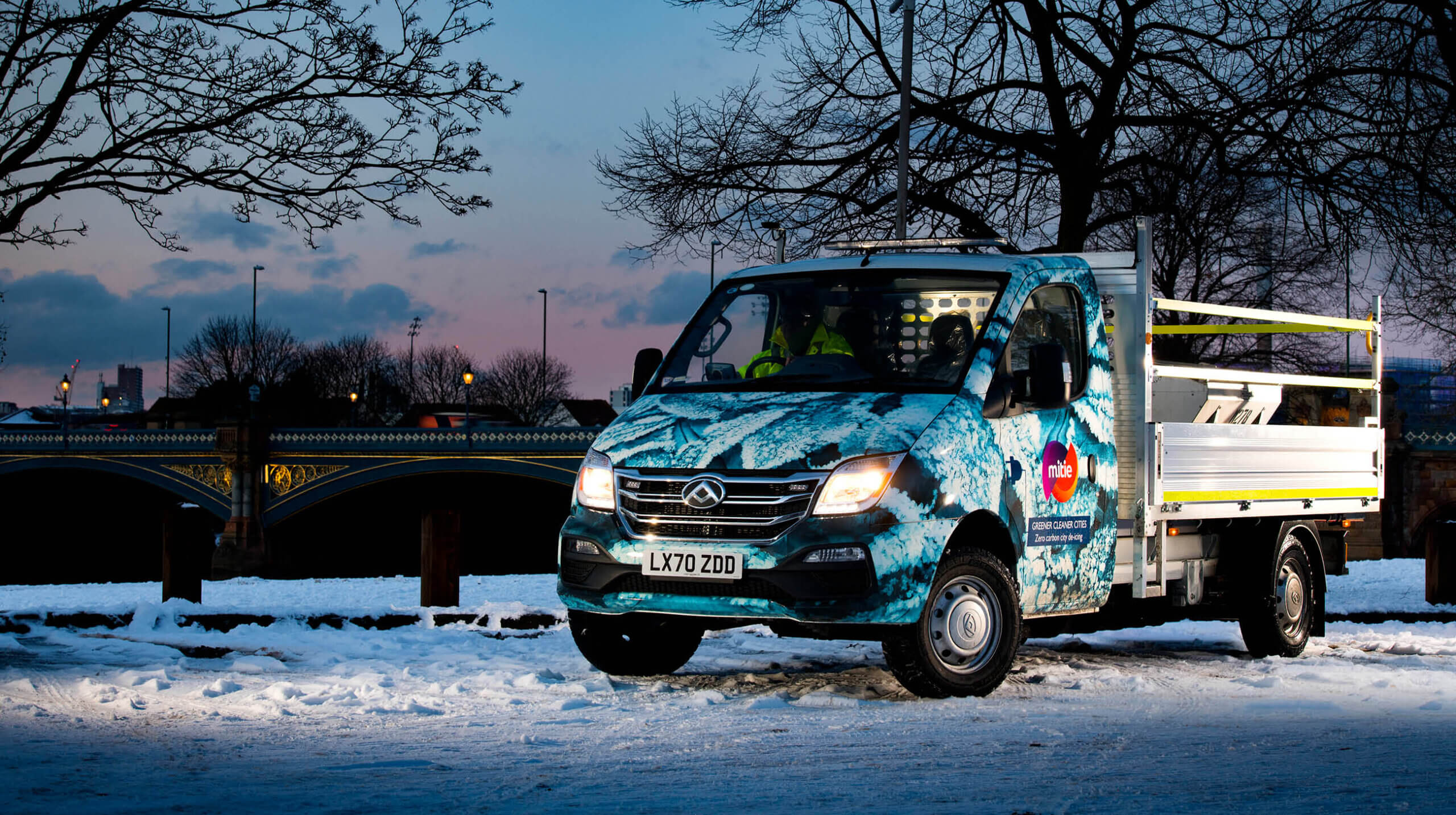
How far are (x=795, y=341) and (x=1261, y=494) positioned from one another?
3212 mm

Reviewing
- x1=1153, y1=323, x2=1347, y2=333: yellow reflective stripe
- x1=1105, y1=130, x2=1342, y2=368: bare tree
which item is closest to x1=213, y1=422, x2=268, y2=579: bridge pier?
x1=1105, y1=130, x2=1342, y2=368: bare tree

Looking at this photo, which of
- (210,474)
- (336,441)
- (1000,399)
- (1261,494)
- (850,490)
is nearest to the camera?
(850,490)

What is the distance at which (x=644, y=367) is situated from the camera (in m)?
8.16

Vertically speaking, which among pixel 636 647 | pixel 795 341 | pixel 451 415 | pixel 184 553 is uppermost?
pixel 451 415

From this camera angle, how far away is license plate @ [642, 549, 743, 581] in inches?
260

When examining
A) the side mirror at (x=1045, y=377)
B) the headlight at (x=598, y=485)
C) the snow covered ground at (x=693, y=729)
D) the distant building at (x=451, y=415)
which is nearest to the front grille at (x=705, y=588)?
the headlight at (x=598, y=485)

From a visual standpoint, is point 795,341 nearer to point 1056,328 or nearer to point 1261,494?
point 1056,328

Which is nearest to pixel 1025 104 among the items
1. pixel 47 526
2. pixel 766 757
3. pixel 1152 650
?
pixel 1152 650

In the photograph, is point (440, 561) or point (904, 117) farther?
point (904, 117)

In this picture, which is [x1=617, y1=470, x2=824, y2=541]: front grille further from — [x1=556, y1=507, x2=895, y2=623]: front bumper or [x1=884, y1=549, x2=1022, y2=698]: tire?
[x1=884, y1=549, x2=1022, y2=698]: tire

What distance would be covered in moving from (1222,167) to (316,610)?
37.7ft

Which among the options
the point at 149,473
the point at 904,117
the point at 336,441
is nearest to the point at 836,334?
the point at 904,117

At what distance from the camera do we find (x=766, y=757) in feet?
18.5

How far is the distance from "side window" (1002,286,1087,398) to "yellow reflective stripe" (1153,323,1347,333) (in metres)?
2.00
